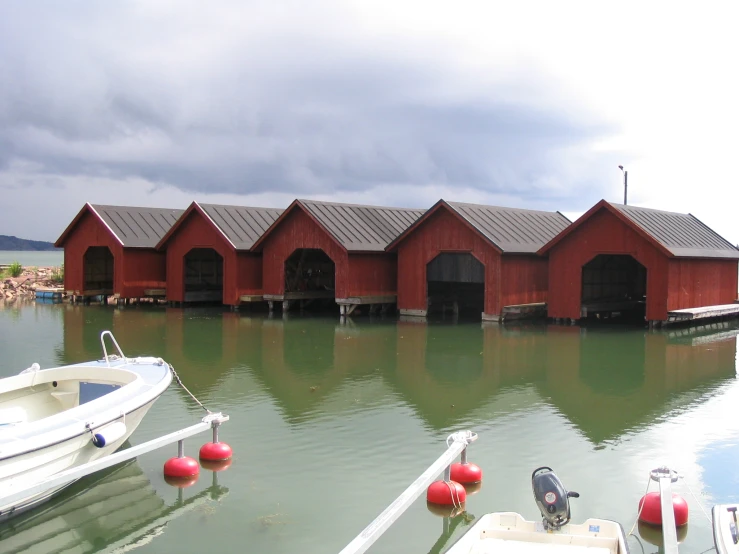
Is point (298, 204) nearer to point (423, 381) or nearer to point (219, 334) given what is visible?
point (219, 334)

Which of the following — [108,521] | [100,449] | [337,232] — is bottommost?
[108,521]

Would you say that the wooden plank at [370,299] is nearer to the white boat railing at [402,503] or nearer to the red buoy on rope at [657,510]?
the white boat railing at [402,503]

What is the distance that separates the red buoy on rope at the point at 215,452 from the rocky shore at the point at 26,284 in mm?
33131

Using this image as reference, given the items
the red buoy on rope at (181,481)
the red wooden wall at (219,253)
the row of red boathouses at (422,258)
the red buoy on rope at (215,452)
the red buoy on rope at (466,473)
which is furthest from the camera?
the red wooden wall at (219,253)

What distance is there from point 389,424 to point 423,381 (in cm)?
390

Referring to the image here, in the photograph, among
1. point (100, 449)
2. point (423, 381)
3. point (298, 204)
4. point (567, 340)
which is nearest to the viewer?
point (100, 449)

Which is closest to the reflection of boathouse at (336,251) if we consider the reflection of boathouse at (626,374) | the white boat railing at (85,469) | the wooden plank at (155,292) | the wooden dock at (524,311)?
the wooden dock at (524,311)

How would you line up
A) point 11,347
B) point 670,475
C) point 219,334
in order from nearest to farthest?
point 670,475 → point 11,347 → point 219,334

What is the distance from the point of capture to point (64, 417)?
→ 8.64 m

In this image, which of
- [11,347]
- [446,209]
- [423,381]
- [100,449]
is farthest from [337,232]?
[100,449]

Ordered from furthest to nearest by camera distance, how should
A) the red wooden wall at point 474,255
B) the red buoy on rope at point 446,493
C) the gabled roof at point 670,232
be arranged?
1. the red wooden wall at point 474,255
2. the gabled roof at point 670,232
3. the red buoy on rope at point 446,493

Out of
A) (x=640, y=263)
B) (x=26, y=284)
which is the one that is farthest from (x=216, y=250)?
(x=26, y=284)

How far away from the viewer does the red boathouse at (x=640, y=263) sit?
2475cm

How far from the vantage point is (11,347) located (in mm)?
20484
